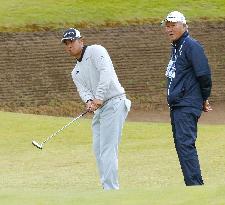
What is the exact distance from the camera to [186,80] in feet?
32.3

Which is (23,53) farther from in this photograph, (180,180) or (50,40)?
(180,180)

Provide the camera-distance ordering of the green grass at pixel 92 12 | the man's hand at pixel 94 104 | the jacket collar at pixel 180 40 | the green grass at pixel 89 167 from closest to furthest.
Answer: the green grass at pixel 89 167 → the jacket collar at pixel 180 40 → the man's hand at pixel 94 104 → the green grass at pixel 92 12

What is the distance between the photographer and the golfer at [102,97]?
396 inches

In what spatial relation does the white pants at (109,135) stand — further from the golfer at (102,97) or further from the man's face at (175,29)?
the man's face at (175,29)

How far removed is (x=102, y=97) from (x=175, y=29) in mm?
1072

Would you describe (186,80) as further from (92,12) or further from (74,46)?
(92,12)

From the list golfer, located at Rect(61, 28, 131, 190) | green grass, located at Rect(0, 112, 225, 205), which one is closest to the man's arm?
golfer, located at Rect(61, 28, 131, 190)

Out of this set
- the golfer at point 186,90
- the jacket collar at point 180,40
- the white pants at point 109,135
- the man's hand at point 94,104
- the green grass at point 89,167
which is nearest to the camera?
the green grass at point 89,167

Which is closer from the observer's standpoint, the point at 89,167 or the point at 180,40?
the point at 180,40

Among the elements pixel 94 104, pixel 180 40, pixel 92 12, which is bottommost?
pixel 92 12

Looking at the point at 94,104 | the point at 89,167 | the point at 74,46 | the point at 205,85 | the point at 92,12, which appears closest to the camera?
the point at 205,85

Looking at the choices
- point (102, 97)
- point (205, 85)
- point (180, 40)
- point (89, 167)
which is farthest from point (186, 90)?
point (89, 167)

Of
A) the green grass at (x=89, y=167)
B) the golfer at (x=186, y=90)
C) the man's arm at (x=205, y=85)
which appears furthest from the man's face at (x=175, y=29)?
the green grass at (x=89, y=167)

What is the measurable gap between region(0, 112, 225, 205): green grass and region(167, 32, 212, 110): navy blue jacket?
41.3 inches
